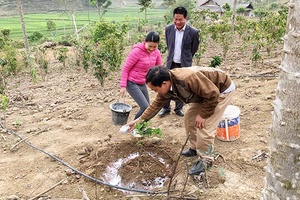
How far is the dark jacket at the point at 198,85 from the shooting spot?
93.7 inches

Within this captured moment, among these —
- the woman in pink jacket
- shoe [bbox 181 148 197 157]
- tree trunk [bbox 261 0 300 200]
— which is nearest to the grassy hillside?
the woman in pink jacket

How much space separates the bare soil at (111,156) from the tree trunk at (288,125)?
3.00 ft

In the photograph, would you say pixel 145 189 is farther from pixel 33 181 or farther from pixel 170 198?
pixel 33 181

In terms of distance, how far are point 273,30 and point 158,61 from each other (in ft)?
21.4

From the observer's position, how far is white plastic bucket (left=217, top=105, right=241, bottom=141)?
3276 millimetres

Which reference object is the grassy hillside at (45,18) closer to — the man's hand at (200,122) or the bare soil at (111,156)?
the bare soil at (111,156)

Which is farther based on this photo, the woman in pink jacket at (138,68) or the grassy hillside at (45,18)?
the grassy hillside at (45,18)

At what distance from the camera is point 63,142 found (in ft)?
12.6

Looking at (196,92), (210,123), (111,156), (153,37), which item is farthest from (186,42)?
(111,156)

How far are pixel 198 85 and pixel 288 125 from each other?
3.92 feet

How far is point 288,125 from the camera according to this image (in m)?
1.22

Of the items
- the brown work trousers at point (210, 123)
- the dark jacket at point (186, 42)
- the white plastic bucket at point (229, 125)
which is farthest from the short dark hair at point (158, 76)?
the dark jacket at point (186, 42)

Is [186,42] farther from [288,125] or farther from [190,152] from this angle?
[288,125]

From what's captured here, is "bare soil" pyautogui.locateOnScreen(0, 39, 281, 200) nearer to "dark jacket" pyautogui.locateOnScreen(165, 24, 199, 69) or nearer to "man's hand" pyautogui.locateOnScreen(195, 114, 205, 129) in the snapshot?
"man's hand" pyautogui.locateOnScreen(195, 114, 205, 129)
